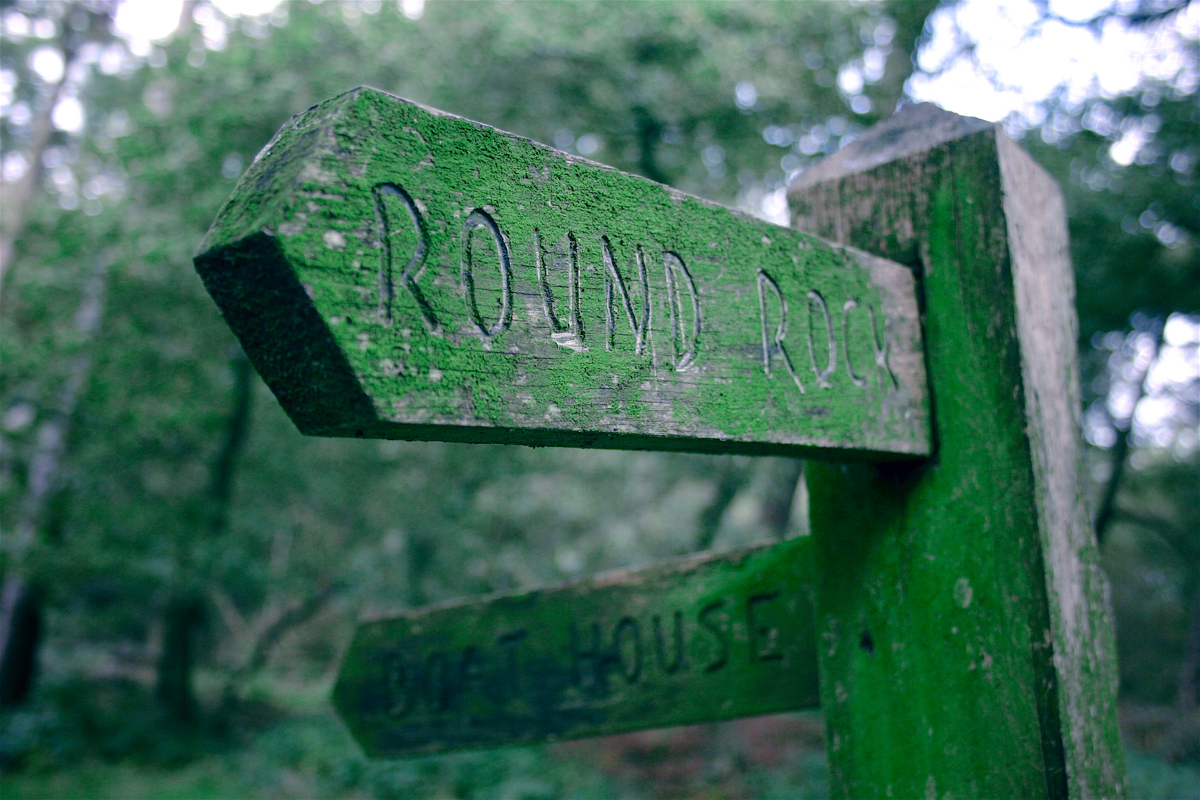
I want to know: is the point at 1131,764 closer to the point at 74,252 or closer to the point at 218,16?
the point at 74,252

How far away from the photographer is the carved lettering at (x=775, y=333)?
808 mm

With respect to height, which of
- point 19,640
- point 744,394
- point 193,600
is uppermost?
point 744,394

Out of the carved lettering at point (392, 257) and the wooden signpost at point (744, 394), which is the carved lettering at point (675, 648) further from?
the carved lettering at point (392, 257)

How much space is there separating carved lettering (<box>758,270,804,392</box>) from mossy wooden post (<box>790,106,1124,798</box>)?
0.28 metres

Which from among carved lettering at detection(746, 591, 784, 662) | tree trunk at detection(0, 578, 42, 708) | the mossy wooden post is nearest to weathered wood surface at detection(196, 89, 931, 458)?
the mossy wooden post

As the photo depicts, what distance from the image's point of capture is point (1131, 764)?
7.65 m

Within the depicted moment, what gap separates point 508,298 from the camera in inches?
25.1

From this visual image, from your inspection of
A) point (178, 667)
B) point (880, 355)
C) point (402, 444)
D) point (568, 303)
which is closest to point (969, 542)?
point (880, 355)

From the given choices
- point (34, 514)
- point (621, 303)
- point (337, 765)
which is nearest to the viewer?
point (621, 303)

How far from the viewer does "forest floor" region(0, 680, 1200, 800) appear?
23.5 ft

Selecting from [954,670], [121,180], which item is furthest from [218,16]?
[954,670]

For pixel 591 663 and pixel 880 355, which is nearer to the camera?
pixel 880 355

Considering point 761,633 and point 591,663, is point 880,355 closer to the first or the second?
point 761,633

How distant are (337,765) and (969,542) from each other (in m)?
8.50
